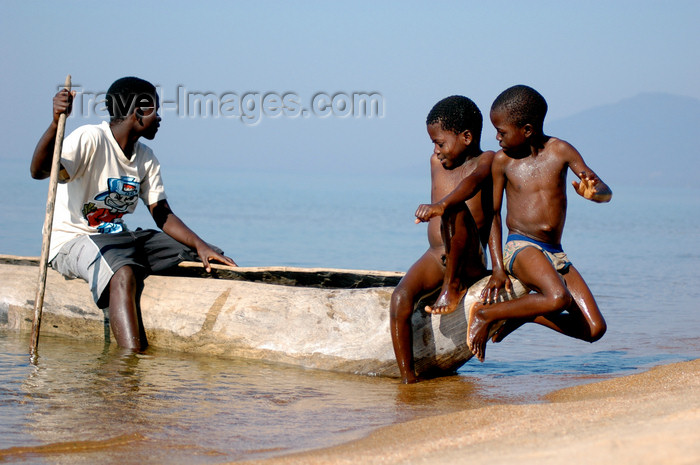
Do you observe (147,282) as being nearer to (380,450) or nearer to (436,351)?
(436,351)

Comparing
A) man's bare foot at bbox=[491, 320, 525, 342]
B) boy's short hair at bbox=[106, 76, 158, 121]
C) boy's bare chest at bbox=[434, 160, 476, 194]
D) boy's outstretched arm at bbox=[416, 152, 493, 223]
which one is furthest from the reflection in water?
boy's short hair at bbox=[106, 76, 158, 121]

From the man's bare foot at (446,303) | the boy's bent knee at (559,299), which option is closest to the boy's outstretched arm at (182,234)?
the man's bare foot at (446,303)

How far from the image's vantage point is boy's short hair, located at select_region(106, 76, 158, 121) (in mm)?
5277

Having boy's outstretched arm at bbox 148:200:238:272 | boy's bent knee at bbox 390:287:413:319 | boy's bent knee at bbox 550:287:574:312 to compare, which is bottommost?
boy's bent knee at bbox 390:287:413:319

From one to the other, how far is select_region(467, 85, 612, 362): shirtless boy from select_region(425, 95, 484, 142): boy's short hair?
0.54 ft

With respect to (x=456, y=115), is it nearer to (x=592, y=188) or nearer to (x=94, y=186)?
(x=592, y=188)

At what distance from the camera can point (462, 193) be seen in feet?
13.9

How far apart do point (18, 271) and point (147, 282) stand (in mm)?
1099

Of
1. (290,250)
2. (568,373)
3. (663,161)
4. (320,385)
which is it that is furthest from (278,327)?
(663,161)

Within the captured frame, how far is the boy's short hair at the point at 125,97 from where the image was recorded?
5.28 meters

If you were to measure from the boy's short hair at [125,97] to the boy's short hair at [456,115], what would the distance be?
209cm

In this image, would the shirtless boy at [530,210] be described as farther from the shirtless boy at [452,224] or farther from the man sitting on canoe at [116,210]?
the man sitting on canoe at [116,210]

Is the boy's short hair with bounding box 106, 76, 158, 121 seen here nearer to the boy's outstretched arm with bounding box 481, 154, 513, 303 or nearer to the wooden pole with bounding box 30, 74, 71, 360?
the wooden pole with bounding box 30, 74, 71, 360

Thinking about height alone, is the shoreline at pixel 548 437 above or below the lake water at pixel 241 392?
above
